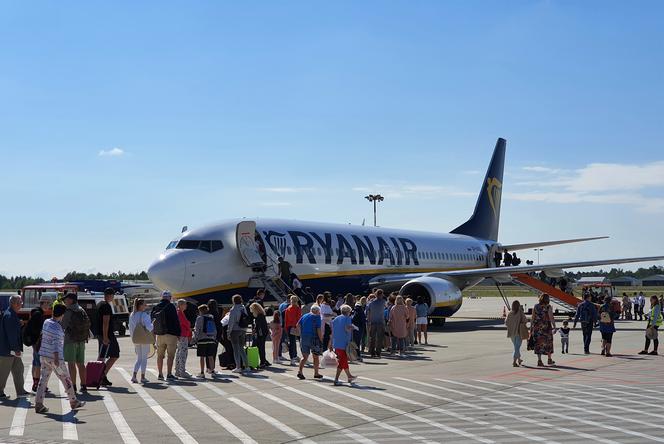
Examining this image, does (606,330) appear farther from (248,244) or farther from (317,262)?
(317,262)

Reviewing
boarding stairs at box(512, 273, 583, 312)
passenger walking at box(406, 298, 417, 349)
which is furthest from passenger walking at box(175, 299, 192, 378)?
boarding stairs at box(512, 273, 583, 312)

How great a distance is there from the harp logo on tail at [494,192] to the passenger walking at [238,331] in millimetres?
34442

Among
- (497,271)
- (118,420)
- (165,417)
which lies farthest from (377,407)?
(497,271)

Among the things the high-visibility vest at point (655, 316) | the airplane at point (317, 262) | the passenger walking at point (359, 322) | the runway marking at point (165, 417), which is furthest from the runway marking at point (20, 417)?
the high-visibility vest at point (655, 316)

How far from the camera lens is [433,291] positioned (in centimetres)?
3102

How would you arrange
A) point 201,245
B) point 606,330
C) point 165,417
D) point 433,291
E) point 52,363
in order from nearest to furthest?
point 165,417, point 52,363, point 606,330, point 201,245, point 433,291

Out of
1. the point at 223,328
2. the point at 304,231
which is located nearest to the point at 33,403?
the point at 223,328

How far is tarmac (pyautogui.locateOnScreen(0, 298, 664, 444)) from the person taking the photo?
9.92 m

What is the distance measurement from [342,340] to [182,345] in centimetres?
330

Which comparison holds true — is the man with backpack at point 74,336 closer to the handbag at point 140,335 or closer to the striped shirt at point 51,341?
the handbag at point 140,335

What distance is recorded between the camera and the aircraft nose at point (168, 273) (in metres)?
26.5

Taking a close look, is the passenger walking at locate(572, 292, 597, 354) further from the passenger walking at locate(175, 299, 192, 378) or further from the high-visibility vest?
the passenger walking at locate(175, 299, 192, 378)

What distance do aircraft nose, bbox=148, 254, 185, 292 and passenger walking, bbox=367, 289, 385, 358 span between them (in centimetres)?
779

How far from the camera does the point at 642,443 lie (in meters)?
9.19
